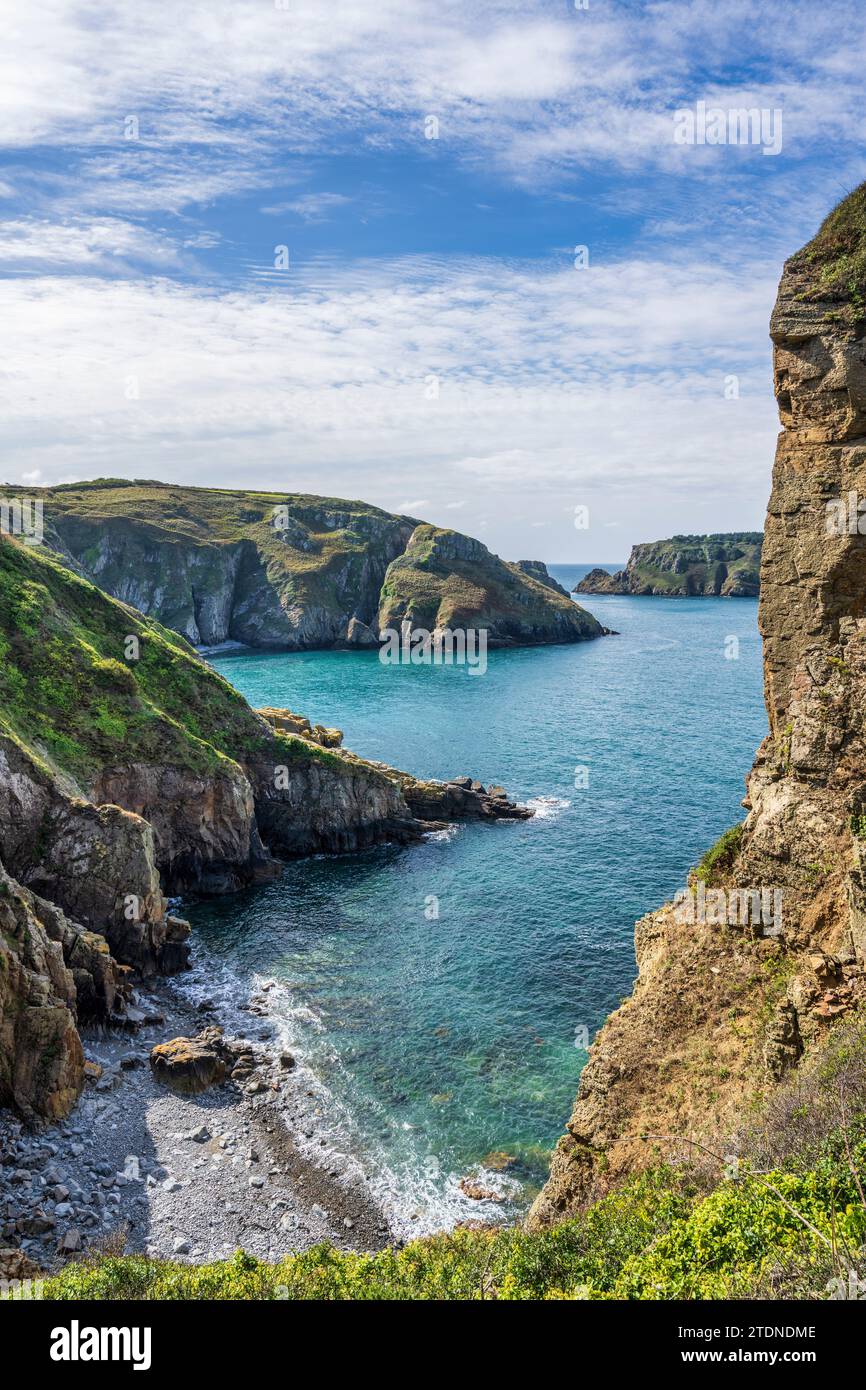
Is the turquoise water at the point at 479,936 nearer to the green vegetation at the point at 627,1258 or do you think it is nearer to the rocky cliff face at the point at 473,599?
the green vegetation at the point at 627,1258

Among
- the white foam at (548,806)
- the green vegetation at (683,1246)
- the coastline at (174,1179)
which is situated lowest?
the coastline at (174,1179)

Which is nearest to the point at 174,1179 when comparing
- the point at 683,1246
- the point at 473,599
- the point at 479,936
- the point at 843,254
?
the point at 683,1246

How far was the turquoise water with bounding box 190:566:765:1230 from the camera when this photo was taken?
3303cm

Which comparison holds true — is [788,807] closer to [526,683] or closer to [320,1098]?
[320,1098]

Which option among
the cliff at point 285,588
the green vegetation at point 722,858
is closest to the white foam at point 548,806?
the green vegetation at point 722,858

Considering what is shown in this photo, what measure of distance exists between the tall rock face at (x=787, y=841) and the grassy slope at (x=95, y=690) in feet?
121

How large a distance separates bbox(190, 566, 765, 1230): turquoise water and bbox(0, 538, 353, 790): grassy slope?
1136 centimetres

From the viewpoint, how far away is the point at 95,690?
5544 cm

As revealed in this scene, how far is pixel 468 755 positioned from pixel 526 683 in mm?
46535

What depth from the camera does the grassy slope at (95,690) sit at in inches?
2019

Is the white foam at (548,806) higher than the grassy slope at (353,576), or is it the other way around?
the grassy slope at (353,576)

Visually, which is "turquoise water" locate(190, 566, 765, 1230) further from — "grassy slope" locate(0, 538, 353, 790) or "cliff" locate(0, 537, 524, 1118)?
"grassy slope" locate(0, 538, 353, 790)

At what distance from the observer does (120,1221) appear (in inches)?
1078
